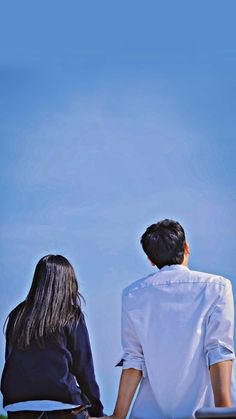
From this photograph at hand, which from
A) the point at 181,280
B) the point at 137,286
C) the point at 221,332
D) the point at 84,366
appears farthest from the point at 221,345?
the point at 84,366

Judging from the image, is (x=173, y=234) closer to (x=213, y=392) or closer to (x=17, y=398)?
(x=213, y=392)

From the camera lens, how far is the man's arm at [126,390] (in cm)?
364

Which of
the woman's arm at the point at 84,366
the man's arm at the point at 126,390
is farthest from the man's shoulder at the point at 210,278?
the woman's arm at the point at 84,366

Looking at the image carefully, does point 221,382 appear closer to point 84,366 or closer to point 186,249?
point 186,249

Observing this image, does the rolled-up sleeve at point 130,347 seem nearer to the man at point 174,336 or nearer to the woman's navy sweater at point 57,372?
the man at point 174,336

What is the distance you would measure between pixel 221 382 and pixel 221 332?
21cm

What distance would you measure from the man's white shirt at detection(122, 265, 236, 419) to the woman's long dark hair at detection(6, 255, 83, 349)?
1.89 ft

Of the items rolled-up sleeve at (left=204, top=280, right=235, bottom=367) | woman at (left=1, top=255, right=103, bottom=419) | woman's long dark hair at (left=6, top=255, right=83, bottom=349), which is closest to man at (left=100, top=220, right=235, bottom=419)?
rolled-up sleeve at (left=204, top=280, right=235, bottom=367)

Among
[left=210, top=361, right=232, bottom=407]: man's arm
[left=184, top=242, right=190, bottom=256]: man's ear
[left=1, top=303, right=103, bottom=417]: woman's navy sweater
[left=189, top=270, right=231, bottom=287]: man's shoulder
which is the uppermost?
[left=184, top=242, right=190, bottom=256]: man's ear

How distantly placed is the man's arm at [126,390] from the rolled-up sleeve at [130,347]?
27mm

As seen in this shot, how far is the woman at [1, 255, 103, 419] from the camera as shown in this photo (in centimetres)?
407

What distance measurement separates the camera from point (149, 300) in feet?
11.9

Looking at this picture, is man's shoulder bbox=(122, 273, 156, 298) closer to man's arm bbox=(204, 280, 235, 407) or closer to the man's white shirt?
the man's white shirt

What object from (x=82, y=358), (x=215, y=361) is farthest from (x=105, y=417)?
(x=215, y=361)
